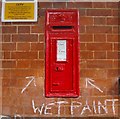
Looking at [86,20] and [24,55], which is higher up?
[86,20]

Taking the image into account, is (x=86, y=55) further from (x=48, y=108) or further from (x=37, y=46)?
(x=48, y=108)

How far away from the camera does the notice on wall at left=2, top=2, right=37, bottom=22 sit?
456 centimetres

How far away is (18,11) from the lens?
15.0ft

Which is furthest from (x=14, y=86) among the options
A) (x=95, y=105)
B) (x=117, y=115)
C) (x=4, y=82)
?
(x=117, y=115)

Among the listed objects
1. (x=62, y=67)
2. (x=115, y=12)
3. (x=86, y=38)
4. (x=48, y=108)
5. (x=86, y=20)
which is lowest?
(x=48, y=108)

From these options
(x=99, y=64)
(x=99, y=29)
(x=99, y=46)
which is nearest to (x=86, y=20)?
(x=99, y=29)

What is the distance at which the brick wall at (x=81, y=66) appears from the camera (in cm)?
450

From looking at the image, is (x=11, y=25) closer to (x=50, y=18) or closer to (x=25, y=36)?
(x=25, y=36)

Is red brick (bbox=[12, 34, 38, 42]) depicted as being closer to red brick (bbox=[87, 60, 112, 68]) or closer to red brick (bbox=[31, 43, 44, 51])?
red brick (bbox=[31, 43, 44, 51])

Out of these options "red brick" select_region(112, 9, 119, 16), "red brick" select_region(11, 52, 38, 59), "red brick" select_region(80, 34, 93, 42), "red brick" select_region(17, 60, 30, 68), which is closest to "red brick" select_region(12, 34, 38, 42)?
"red brick" select_region(11, 52, 38, 59)

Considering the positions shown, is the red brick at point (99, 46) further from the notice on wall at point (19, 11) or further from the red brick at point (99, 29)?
the notice on wall at point (19, 11)

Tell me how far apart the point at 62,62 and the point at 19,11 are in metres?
0.92

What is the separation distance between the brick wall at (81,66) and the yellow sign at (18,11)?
10 centimetres

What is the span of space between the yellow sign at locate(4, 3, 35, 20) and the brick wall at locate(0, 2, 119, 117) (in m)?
0.10
